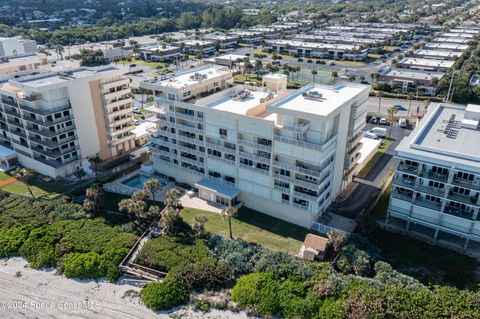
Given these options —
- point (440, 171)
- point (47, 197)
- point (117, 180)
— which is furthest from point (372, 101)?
point (47, 197)

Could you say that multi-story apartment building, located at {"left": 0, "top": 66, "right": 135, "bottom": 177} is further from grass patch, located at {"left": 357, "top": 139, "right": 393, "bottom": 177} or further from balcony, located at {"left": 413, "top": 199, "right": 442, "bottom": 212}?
balcony, located at {"left": 413, "top": 199, "right": 442, "bottom": 212}

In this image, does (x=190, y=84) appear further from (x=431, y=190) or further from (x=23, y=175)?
(x=431, y=190)

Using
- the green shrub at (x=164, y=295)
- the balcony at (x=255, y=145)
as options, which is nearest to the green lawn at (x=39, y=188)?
the green shrub at (x=164, y=295)

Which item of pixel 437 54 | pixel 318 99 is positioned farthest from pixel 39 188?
pixel 437 54

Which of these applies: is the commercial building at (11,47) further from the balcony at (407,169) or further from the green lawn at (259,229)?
the balcony at (407,169)

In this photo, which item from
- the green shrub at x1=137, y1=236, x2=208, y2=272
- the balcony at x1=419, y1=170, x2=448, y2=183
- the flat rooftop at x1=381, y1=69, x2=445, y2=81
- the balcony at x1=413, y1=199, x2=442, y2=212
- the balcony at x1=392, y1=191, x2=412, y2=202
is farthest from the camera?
the flat rooftop at x1=381, y1=69, x2=445, y2=81

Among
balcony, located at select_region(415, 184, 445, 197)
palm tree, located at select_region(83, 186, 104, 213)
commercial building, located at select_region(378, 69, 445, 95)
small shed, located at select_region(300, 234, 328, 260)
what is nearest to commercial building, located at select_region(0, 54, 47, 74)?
palm tree, located at select_region(83, 186, 104, 213)

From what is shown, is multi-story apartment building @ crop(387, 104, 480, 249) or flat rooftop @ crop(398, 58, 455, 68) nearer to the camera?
multi-story apartment building @ crop(387, 104, 480, 249)
